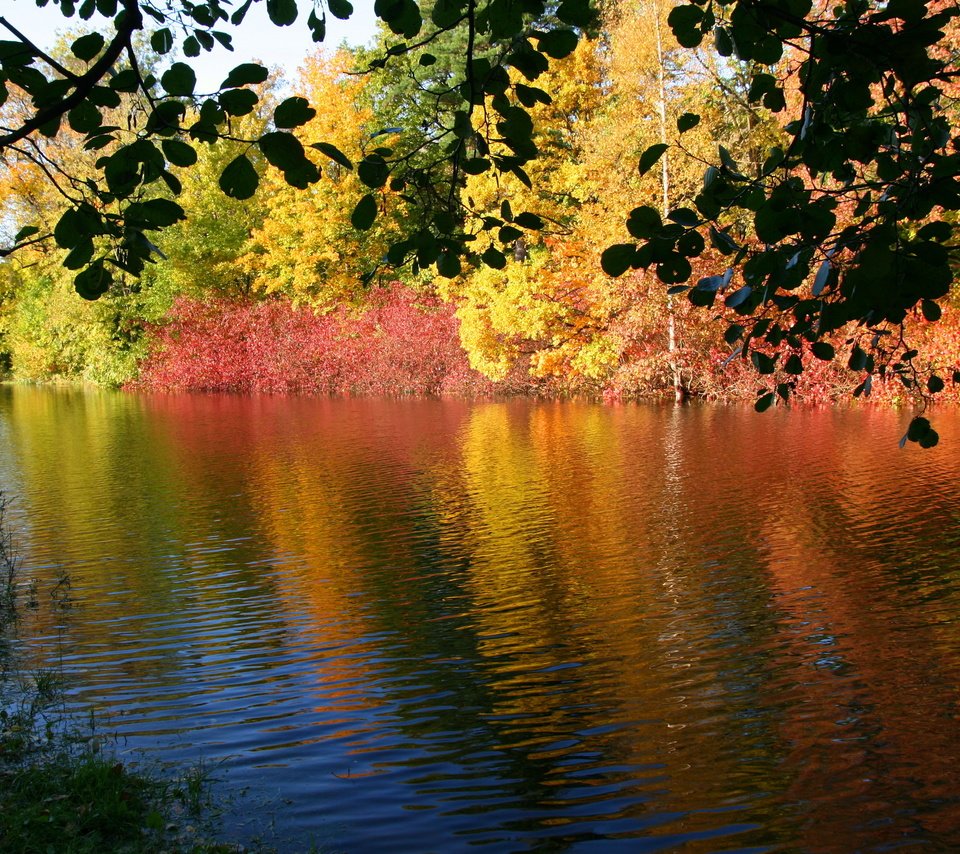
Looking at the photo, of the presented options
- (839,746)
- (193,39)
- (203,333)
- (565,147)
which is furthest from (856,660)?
(203,333)

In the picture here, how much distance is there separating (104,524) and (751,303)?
34.8ft

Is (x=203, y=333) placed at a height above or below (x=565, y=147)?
below

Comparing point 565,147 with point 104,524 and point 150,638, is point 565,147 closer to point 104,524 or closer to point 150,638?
point 104,524

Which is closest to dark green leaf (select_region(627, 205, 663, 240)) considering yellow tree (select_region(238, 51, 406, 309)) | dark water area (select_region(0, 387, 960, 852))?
dark water area (select_region(0, 387, 960, 852))

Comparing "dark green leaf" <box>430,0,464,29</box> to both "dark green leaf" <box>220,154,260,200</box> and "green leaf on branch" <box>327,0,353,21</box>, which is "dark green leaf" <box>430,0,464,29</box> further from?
"dark green leaf" <box>220,154,260,200</box>

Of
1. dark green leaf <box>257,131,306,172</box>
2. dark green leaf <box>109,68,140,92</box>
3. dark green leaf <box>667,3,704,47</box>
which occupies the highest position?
dark green leaf <box>667,3,704,47</box>

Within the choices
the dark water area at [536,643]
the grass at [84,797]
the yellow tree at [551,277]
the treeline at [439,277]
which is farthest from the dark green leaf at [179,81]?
the yellow tree at [551,277]

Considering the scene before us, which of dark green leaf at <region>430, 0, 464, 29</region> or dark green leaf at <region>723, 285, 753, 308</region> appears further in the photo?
dark green leaf at <region>430, 0, 464, 29</region>

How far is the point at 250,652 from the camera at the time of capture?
7.10 meters

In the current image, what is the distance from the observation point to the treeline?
24938mm

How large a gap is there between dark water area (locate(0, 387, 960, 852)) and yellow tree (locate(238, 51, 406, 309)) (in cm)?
1891

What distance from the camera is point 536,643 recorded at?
23.5 ft

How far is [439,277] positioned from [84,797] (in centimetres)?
1958

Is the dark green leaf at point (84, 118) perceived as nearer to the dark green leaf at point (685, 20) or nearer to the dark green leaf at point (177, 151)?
the dark green leaf at point (177, 151)
